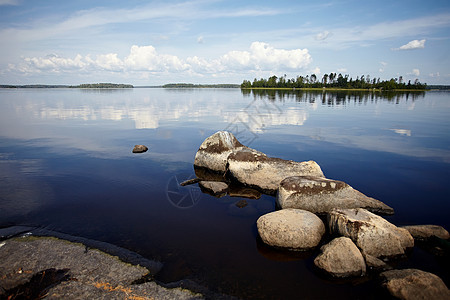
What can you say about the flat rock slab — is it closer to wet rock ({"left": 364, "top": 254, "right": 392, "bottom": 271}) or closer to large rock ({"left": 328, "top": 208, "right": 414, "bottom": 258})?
wet rock ({"left": 364, "top": 254, "right": 392, "bottom": 271})

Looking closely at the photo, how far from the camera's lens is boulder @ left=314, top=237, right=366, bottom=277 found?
25.5ft

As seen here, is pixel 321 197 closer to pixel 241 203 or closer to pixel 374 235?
pixel 374 235

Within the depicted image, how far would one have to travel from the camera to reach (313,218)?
31.6 feet

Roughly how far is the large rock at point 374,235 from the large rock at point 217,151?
8.48m

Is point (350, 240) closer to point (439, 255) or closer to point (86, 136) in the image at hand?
point (439, 255)

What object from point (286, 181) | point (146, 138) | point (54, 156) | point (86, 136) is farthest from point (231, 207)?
point (86, 136)

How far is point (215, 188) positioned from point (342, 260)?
7219mm

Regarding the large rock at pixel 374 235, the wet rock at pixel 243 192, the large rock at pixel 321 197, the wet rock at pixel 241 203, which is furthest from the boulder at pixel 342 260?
the wet rock at pixel 243 192

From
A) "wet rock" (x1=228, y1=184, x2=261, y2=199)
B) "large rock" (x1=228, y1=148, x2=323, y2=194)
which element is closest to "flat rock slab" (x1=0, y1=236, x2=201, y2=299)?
"wet rock" (x1=228, y1=184, x2=261, y2=199)

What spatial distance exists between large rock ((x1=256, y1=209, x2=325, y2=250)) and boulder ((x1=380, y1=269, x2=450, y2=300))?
242cm

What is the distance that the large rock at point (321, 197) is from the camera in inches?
437

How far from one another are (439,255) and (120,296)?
10125 millimetres

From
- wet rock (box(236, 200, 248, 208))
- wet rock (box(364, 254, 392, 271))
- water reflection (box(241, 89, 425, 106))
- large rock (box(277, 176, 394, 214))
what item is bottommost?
wet rock (box(364, 254, 392, 271))

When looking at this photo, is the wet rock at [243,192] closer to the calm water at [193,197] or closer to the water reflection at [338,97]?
the calm water at [193,197]
